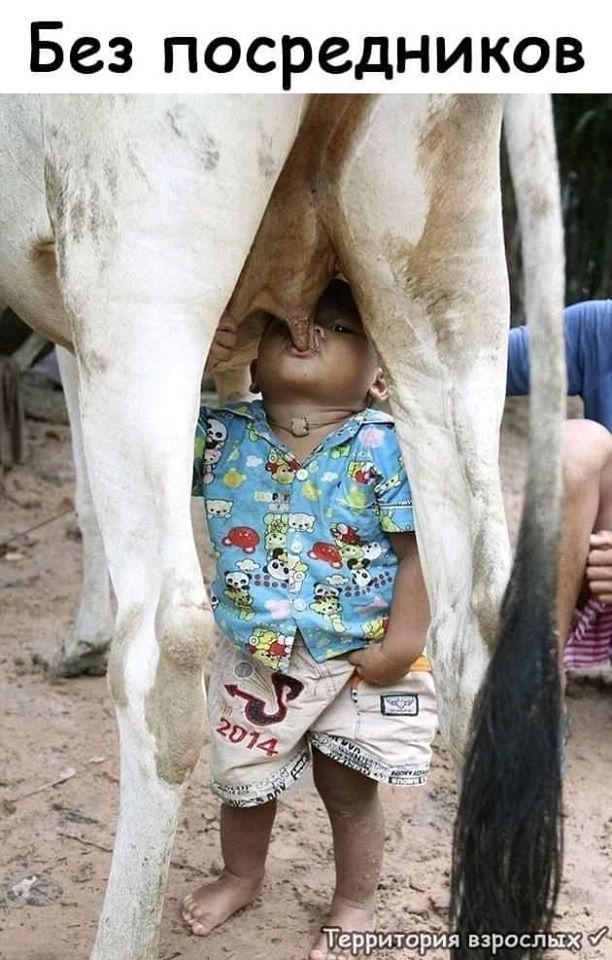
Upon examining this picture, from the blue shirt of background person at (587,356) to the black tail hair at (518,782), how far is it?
4.90 feet

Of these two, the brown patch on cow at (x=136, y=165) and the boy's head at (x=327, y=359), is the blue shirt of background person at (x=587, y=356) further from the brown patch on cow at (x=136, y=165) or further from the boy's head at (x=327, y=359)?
the brown patch on cow at (x=136, y=165)

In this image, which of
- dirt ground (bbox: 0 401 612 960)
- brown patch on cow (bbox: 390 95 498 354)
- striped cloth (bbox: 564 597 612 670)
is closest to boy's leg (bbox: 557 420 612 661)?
striped cloth (bbox: 564 597 612 670)

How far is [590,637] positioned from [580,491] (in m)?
0.59

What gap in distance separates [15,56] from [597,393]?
6.18 feet

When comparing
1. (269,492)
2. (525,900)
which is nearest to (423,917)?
(525,900)

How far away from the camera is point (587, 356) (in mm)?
3543

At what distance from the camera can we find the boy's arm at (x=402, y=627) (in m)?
2.51

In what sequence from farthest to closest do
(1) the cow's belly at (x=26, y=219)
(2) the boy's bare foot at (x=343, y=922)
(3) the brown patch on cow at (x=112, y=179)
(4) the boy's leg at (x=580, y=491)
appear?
(4) the boy's leg at (x=580, y=491) < (2) the boy's bare foot at (x=343, y=922) < (1) the cow's belly at (x=26, y=219) < (3) the brown patch on cow at (x=112, y=179)

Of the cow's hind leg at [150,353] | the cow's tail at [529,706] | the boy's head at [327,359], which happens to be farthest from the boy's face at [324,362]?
the cow's tail at [529,706]

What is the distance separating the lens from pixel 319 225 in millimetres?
2365

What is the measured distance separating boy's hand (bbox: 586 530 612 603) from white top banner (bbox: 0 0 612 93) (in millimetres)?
1304

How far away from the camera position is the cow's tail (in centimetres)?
204

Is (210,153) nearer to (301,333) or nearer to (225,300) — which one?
(225,300)

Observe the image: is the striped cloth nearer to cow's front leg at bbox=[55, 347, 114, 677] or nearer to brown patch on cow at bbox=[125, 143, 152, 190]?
cow's front leg at bbox=[55, 347, 114, 677]
